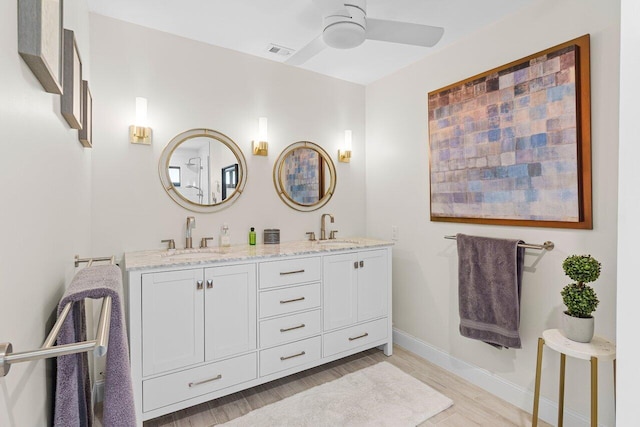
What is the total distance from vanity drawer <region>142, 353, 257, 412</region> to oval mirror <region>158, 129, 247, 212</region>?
1100 millimetres

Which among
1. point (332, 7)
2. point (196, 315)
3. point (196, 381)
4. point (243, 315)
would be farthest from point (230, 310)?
point (332, 7)

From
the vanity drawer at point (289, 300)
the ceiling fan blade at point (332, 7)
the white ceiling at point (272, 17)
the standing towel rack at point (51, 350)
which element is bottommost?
the vanity drawer at point (289, 300)

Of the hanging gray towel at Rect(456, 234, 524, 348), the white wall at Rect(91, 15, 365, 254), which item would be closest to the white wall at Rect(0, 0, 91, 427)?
the white wall at Rect(91, 15, 365, 254)

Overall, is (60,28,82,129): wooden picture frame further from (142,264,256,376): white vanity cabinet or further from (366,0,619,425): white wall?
(366,0,619,425): white wall

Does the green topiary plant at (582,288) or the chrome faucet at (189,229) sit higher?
the chrome faucet at (189,229)

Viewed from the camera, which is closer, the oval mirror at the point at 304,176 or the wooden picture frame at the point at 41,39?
the wooden picture frame at the point at 41,39

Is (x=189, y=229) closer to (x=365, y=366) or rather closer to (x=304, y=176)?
(x=304, y=176)

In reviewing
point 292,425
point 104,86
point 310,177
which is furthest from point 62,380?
point 310,177

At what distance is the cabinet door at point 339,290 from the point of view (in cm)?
245

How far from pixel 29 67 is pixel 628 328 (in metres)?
1.16

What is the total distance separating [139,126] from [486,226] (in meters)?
2.46

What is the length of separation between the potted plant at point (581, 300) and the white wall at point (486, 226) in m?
0.19

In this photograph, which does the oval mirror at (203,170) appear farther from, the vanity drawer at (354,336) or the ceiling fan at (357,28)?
the vanity drawer at (354,336)

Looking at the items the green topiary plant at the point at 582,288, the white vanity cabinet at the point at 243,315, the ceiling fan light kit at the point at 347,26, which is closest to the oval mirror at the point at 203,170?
the white vanity cabinet at the point at 243,315
